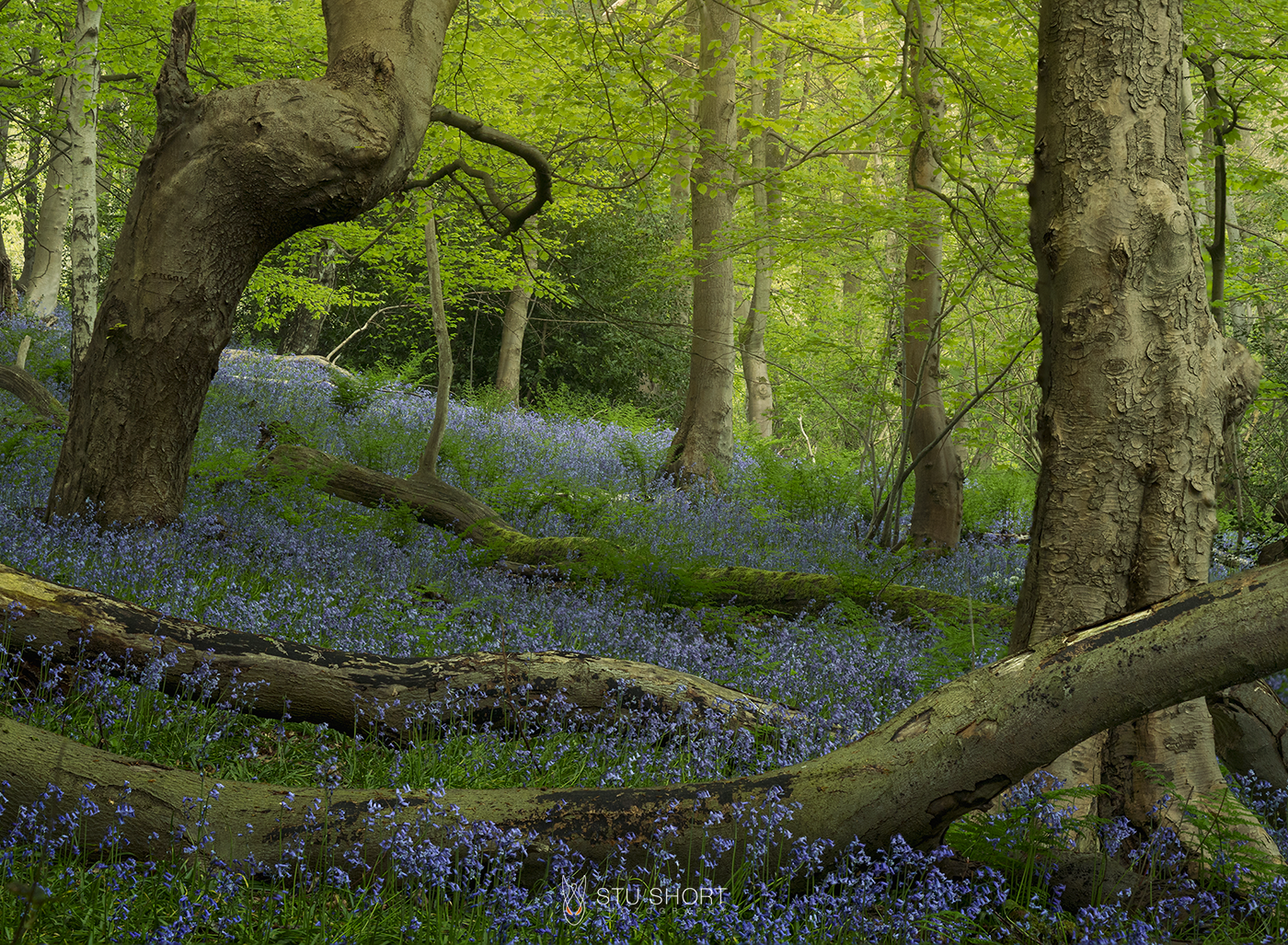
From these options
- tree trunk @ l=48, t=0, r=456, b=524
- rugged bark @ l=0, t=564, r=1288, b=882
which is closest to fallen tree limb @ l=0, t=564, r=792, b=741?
rugged bark @ l=0, t=564, r=1288, b=882

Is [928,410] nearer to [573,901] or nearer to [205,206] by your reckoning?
[205,206]

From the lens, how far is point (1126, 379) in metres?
3.07

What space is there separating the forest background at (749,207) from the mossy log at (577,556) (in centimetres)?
166

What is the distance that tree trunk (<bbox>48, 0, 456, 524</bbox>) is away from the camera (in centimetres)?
518

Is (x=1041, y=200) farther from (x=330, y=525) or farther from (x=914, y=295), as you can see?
(x=914, y=295)

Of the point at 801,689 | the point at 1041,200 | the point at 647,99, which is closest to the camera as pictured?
the point at 1041,200

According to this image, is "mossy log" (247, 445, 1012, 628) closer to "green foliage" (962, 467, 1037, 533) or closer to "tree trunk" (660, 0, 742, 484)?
"tree trunk" (660, 0, 742, 484)

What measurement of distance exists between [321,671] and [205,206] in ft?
11.1

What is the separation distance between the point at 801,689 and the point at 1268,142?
429 inches

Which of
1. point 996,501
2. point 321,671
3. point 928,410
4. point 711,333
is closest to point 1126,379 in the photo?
point 321,671

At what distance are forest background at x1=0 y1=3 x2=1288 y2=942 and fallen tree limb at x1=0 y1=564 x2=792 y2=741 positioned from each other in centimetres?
409

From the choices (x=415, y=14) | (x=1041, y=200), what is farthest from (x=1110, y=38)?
(x=415, y=14)

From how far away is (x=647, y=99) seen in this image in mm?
8352

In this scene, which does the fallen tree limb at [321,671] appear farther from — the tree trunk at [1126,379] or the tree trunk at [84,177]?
the tree trunk at [84,177]
